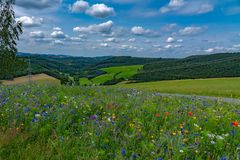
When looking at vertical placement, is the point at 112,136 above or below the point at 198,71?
above

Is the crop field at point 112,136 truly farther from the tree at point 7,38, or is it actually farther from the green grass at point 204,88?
the tree at point 7,38

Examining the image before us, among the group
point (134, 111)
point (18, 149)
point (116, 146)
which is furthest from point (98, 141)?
point (134, 111)

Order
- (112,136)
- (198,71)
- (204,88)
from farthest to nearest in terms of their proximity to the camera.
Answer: (198,71)
(204,88)
(112,136)

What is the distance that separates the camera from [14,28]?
34.8m

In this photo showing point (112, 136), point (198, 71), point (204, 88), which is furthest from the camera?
point (198, 71)

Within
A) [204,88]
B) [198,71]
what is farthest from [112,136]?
[198,71]

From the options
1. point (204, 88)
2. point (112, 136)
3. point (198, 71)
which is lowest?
point (198, 71)

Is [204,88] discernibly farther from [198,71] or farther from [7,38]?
[198,71]

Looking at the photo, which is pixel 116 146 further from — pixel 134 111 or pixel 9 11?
pixel 9 11

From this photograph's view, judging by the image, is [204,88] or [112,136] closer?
[112,136]

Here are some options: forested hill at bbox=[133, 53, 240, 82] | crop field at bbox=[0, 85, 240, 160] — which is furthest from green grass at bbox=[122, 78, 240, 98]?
forested hill at bbox=[133, 53, 240, 82]

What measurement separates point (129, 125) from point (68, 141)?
120 cm

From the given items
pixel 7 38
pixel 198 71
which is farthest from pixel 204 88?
pixel 198 71

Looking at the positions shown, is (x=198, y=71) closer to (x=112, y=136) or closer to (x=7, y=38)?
(x=7, y=38)
